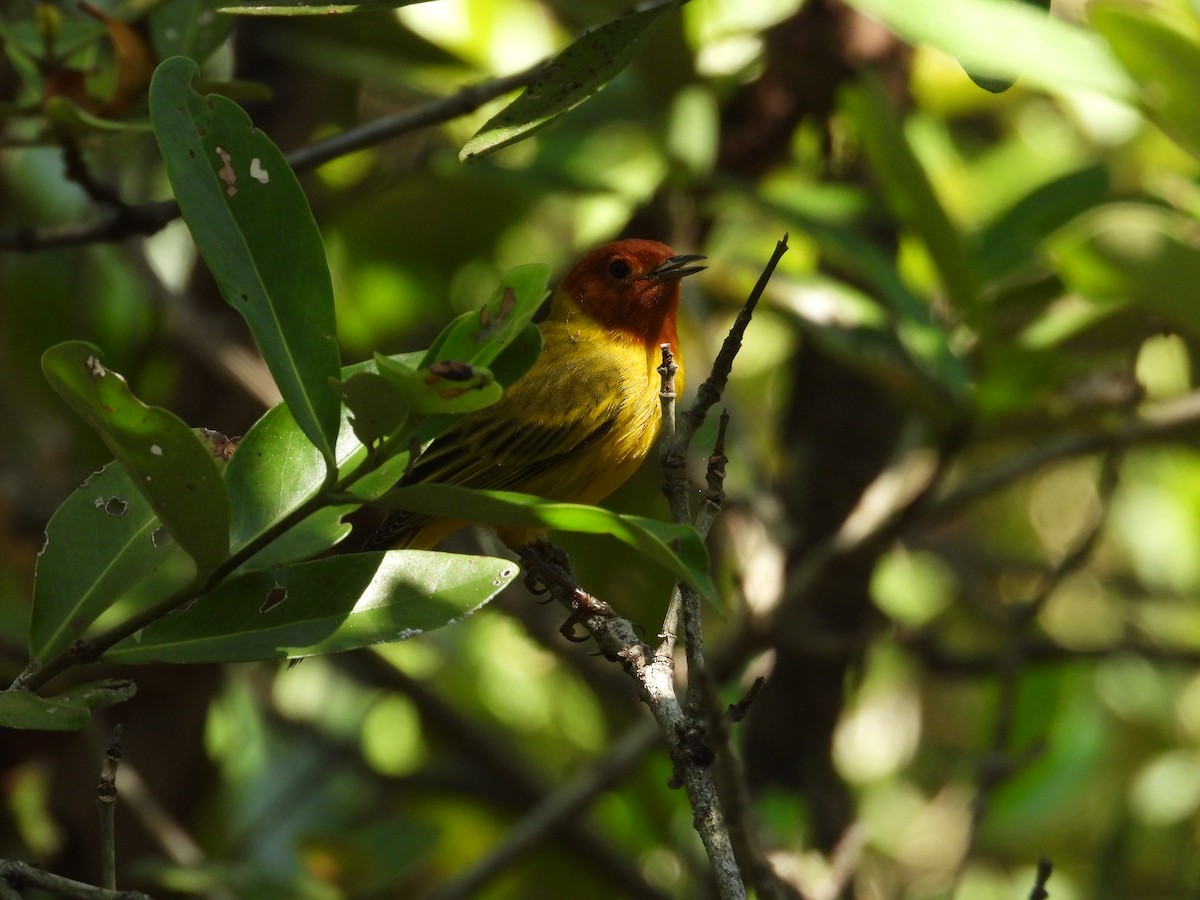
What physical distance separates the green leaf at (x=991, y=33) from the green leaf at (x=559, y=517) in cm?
112

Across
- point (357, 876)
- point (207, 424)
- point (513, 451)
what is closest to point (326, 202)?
point (207, 424)

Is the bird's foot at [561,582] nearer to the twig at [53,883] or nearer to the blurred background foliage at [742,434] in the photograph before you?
the blurred background foliage at [742,434]

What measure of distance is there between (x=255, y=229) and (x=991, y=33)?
151 cm

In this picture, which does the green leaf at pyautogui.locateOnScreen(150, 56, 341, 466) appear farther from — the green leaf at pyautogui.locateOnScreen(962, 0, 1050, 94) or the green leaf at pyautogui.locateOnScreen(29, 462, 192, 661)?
the green leaf at pyautogui.locateOnScreen(962, 0, 1050, 94)

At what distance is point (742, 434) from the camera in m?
4.72

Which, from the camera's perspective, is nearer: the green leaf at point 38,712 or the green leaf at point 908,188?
the green leaf at point 38,712

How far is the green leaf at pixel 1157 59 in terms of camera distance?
3023 mm

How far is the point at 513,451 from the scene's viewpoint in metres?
3.82

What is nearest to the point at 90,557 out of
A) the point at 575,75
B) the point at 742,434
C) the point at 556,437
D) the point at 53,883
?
the point at 53,883

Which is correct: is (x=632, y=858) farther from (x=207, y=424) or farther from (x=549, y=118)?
(x=549, y=118)

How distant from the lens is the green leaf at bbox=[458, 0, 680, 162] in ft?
7.25

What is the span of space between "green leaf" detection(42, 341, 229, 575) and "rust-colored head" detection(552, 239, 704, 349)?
2.50 metres

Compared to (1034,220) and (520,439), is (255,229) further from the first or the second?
(1034,220)

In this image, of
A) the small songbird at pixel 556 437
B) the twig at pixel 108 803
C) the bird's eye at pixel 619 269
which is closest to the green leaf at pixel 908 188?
the small songbird at pixel 556 437
